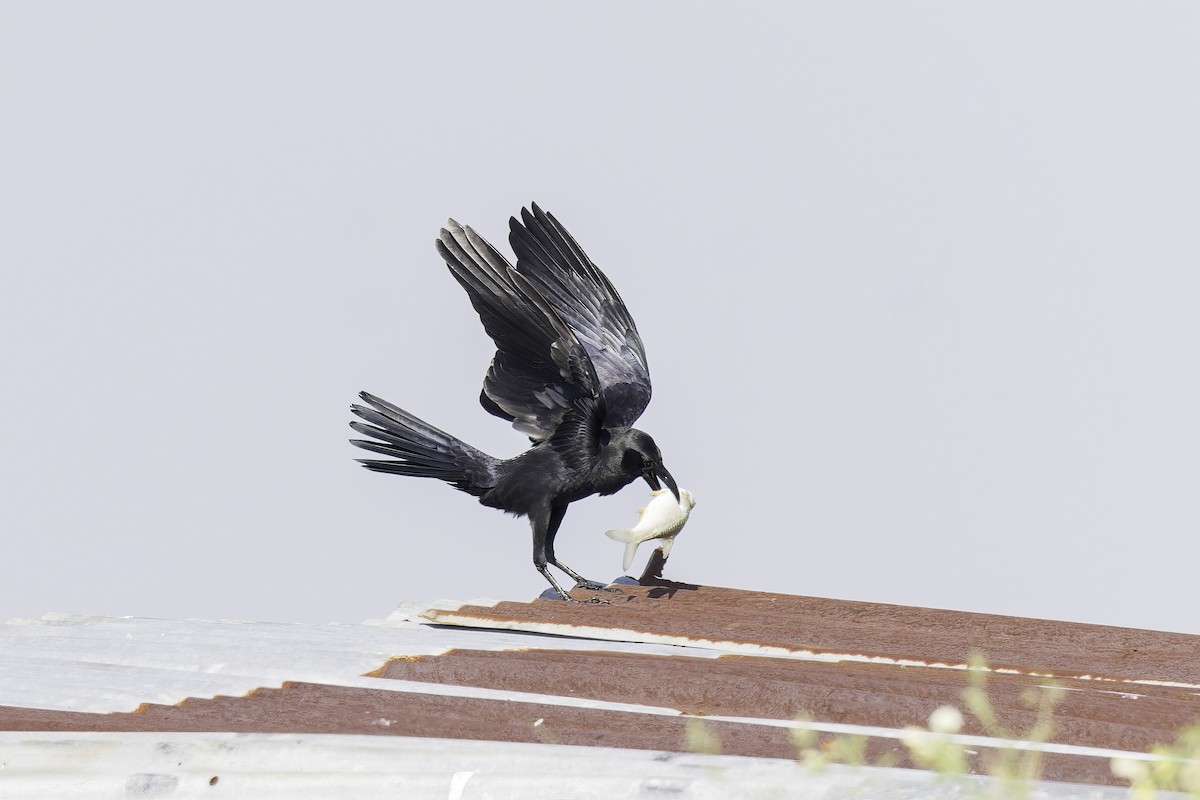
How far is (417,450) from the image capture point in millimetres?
5949

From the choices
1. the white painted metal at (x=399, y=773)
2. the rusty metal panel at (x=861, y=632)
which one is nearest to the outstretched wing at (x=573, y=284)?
the rusty metal panel at (x=861, y=632)

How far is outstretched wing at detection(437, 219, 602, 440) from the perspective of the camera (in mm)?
5297

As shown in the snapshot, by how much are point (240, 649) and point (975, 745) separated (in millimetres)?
1962

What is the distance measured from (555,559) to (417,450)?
2.42 ft

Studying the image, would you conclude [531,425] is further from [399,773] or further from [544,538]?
[399,773]

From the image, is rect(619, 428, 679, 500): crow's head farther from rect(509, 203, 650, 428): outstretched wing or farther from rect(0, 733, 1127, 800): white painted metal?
rect(0, 733, 1127, 800): white painted metal

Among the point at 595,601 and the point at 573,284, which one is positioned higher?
the point at 573,284

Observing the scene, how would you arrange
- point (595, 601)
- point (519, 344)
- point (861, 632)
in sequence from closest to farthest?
1. point (861, 632)
2. point (595, 601)
3. point (519, 344)

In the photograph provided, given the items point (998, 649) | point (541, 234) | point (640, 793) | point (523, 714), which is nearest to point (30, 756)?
point (523, 714)

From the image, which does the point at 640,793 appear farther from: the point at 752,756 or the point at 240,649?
the point at 240,649

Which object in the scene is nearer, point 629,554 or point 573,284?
point 629,554

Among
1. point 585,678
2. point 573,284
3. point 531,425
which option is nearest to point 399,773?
point 585,678

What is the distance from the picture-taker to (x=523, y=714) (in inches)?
119

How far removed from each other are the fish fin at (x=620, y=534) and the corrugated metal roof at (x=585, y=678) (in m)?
0.95
